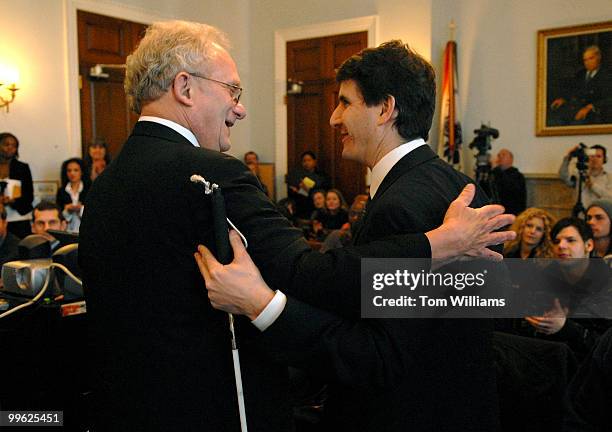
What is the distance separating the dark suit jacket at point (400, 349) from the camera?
114 centimetres

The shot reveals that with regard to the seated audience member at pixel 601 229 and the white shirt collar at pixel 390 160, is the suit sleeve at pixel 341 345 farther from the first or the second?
the seated audience member at pixel 601 229

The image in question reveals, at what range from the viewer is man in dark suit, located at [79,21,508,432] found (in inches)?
44.6

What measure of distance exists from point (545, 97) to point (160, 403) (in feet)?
22.5

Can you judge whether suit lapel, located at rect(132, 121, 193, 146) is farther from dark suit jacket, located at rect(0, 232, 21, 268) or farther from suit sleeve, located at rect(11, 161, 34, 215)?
suit sleeve, located at rect(11, 161, 34, 215)

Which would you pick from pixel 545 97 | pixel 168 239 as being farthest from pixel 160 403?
pixel 545 97

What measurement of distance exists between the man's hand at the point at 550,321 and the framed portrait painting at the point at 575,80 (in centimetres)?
469

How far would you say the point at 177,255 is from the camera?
113 cm

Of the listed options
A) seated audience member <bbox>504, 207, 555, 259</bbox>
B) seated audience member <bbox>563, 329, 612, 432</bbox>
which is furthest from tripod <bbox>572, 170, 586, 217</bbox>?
seated audience member <bbox>563, 329, 612, 432</bbox>

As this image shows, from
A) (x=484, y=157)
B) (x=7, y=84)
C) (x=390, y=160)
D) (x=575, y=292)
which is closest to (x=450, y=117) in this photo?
(x=484, y=157)

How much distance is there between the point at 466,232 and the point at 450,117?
6.31 metres

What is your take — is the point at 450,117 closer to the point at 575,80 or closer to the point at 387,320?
the point at 575,80

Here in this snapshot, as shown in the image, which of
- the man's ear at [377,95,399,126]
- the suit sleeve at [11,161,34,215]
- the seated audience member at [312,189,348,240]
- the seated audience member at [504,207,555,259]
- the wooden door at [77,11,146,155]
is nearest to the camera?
the man's ear at [377,95,399,126]

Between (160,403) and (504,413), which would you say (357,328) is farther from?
(504,413)

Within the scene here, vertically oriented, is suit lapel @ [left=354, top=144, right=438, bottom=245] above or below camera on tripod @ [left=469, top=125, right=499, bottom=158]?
below
